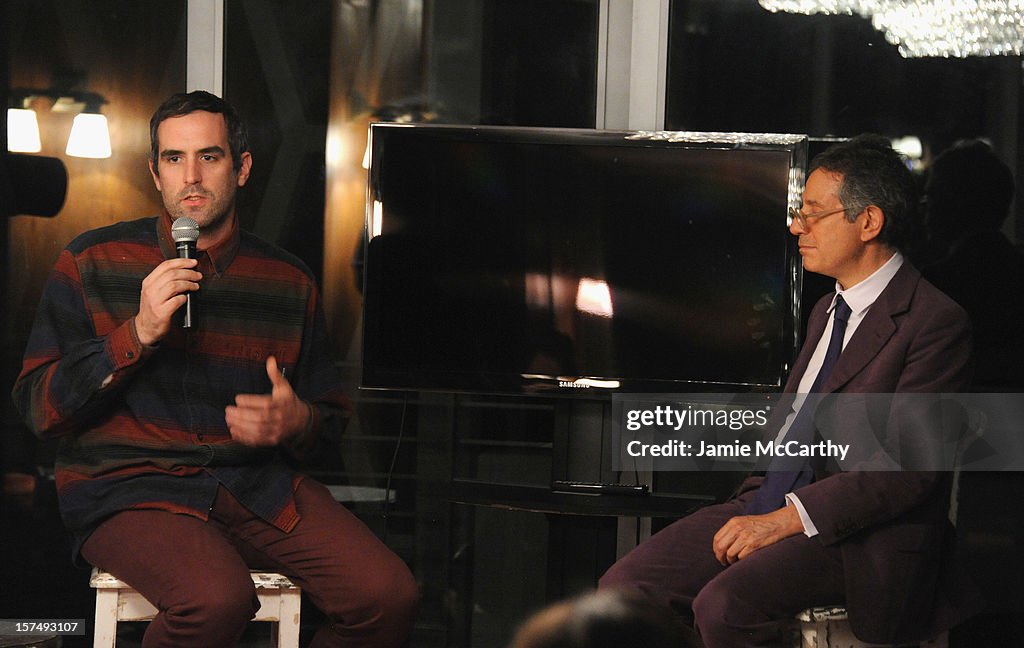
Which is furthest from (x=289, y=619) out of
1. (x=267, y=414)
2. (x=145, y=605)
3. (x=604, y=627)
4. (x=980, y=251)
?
(x=980, y=251)

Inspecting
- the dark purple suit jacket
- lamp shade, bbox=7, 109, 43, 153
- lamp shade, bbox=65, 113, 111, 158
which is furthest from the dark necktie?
lamp shade, bbox=7, 109, 43, 153

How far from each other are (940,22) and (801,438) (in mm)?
1280

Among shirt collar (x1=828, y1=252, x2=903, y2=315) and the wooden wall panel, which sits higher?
the wooden wall panel

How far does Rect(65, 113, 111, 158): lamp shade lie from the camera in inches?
125

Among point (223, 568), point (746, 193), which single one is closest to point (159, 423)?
point (223, 568)

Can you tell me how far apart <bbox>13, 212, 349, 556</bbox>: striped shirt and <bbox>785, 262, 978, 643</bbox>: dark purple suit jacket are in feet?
3.79

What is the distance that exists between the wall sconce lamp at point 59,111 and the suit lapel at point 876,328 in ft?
6.69

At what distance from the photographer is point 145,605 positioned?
2379 millimetres

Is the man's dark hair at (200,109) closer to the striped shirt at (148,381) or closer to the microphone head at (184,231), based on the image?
the striped shirt at (148,381)

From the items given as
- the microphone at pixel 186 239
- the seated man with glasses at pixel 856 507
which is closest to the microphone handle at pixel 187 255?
the microphone at pixel 186 239

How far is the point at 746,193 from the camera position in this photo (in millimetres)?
2789

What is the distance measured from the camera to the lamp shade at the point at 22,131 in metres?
3.18

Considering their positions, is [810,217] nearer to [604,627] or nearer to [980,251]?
[980,251]

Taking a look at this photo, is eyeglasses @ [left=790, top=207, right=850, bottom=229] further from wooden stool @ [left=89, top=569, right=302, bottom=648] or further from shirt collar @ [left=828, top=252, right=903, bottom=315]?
wooden stool @ [left=89, top=569, right=302, bottom=648]
